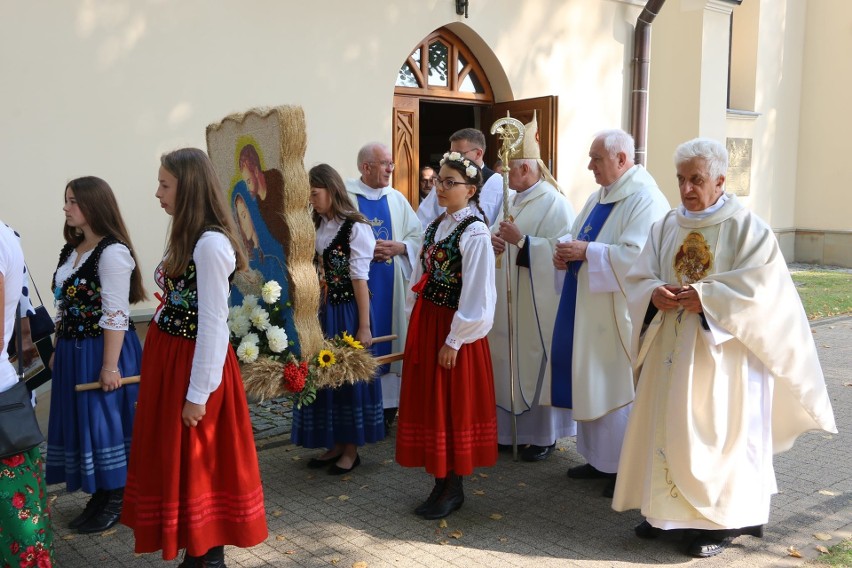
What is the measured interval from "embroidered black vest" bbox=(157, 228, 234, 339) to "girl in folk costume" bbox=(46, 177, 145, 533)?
854 mm

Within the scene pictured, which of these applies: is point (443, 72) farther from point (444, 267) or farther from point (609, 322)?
point (444, 267)

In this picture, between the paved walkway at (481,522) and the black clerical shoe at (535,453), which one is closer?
the paved walkway at (481,522)

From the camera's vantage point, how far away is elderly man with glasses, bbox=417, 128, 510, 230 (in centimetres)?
573

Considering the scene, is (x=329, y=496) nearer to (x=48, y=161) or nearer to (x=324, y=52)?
(x=48, y=161)

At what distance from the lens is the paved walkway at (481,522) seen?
3885 millimetres

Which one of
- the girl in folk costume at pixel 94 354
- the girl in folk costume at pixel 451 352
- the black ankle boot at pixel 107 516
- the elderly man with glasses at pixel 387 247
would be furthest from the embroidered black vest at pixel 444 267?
the black ankle boot at pixel 107 516

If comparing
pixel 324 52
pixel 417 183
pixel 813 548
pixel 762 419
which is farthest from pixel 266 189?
pixel 417 183

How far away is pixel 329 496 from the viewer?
15.5ft

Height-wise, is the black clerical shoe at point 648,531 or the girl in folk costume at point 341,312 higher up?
the girl in folk costume at point 341,312

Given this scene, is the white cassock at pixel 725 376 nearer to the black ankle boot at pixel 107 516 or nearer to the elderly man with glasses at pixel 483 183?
the elderly man with glasses at pixel 483 183

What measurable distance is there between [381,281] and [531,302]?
1.10m

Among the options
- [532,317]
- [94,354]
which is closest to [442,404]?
[532,317]

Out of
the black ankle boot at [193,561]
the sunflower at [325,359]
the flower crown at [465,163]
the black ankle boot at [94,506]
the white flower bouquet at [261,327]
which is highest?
the flower crown at [465,163]

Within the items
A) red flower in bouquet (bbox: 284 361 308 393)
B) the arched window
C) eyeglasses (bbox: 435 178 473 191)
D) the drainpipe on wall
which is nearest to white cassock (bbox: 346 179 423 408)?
eyeglasses (bbox: 435 178 473 191)
